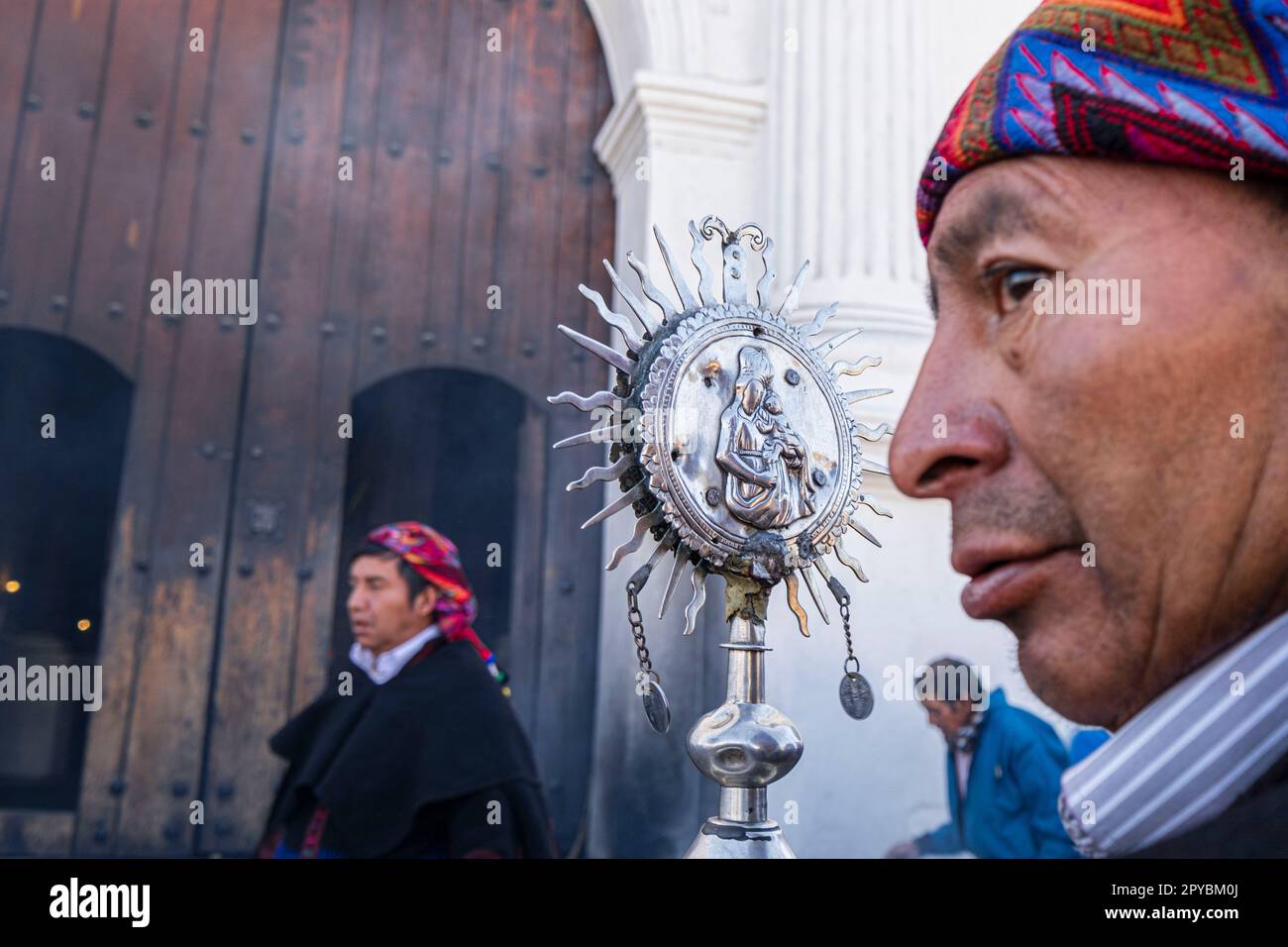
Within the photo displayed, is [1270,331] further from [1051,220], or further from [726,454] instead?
Result: [726,454]

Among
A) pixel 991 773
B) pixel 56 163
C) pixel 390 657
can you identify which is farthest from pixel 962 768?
pixel 56 163

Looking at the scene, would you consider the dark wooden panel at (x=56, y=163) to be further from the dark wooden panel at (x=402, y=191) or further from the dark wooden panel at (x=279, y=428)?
the dark wooden panel at (x=402, y=191)

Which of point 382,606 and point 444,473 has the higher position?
point 444,473

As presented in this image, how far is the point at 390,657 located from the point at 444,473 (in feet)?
2.13

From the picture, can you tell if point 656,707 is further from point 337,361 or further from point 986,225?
point 337,361

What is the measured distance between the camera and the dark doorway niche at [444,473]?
3248 mm

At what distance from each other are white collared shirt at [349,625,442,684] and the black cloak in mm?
29

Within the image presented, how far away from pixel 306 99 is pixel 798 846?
2.73 meters

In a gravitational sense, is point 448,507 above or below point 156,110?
below

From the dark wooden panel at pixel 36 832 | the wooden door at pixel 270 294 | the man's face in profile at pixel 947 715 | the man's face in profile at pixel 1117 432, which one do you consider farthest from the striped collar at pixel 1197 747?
the dark wooden panel at pixel 36 832

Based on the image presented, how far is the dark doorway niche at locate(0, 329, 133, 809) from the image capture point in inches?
113

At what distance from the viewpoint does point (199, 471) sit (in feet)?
9.67
